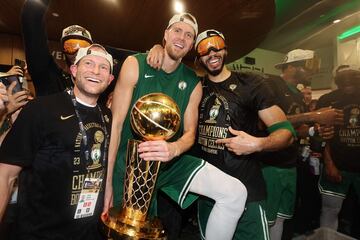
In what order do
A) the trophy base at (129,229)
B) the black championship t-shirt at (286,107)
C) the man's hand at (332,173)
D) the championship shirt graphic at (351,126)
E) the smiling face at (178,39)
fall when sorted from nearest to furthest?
the trophy base at (129,229), the smiling face at (178,39), the black championship t-shirt at (286,107), the championship shirt graphic at (351,126), the man's hand at (332,173)

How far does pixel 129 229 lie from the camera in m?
1.00

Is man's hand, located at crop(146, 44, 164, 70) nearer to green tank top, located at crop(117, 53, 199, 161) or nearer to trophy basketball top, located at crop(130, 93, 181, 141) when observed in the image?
green tank top, located at crop(117, 53, 199, 161)

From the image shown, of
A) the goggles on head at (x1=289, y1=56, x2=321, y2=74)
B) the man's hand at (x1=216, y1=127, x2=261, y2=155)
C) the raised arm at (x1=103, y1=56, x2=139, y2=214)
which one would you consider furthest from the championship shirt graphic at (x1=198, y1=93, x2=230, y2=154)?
the goggles on head at (x1=289, y1=56, x2=321, y2=74)

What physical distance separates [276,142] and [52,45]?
616 cm

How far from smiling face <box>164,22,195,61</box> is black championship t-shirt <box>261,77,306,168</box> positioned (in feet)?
3.97

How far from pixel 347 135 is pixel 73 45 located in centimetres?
329

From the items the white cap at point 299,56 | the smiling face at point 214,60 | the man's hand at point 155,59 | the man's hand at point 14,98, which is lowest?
the man's hand at point 14,98

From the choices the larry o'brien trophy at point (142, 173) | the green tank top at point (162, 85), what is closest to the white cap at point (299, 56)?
the green tank top at point (162, 85)

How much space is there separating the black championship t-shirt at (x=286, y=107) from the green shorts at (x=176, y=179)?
1.29 metres

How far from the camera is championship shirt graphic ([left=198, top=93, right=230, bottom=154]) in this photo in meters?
1.84

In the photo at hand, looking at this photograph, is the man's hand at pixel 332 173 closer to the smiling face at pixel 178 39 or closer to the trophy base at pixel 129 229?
the smiling face at pixel 178 39

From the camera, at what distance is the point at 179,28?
5.41 feet

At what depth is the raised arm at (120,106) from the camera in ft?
4.62

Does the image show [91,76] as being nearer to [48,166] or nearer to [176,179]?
[48,166]
